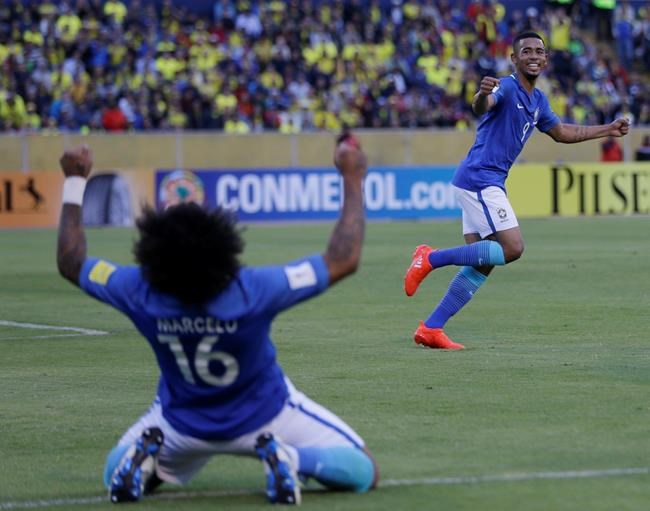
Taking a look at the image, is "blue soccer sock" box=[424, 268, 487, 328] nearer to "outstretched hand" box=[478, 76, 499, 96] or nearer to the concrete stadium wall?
"outstretched hand" box=[478, 76, 499, 96]

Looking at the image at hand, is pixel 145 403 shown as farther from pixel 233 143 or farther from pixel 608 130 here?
pixel 233 143

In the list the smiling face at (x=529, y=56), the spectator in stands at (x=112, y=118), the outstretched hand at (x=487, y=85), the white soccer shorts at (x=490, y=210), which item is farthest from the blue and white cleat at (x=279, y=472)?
the spectator in stands at (x=112, y=118)

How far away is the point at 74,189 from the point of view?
613 cm

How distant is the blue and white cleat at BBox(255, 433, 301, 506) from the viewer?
18.9ft

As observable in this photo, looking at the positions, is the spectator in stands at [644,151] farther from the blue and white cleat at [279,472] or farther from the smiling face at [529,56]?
the blue and white cleat at [279,472]

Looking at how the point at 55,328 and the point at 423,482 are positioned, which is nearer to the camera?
the point at 423,482

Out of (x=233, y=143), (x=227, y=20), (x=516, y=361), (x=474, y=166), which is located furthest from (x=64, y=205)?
(x=227, y=20)

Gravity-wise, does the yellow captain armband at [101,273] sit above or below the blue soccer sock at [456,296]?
above

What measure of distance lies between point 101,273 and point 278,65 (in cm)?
3055

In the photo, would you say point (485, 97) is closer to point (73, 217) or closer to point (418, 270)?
point (418, 270)

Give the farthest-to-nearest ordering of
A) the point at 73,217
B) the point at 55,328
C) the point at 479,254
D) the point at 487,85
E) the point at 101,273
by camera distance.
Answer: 1. the point at 55,328
2. the point at 479,254
3. the point at 487,85
4. the point at 73,217
5. the point at 101,273

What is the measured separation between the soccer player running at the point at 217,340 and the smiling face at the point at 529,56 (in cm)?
522

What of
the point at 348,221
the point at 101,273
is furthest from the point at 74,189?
the point at 348,221

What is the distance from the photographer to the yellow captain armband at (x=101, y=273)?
600cm
